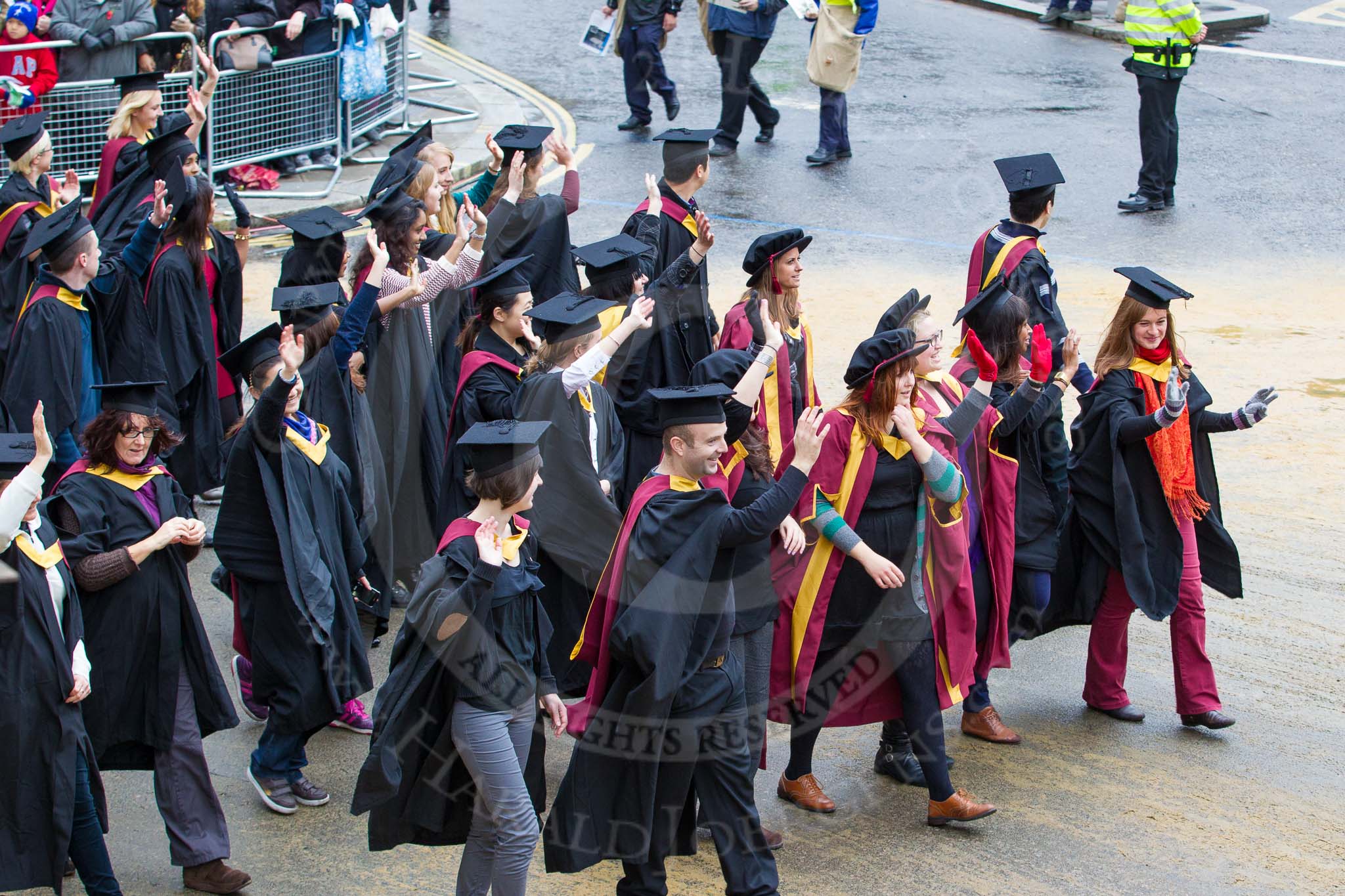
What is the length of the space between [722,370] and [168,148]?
409cm

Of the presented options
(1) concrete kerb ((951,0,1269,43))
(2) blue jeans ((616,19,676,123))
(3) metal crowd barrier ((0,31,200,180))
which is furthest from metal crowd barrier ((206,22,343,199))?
(1) concrete kerb ((951,0,1269,43))

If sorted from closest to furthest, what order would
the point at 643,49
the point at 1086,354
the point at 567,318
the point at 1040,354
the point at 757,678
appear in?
the point at 757,678 < the point at 567,318 < the point at 1040,354 < the point at 1086,354 < the point at 643,49

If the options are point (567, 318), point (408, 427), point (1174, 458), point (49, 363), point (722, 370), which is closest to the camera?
point (722, 370)

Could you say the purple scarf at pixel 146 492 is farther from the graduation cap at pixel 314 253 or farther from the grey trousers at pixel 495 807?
the graduation cap at pixel 314 253

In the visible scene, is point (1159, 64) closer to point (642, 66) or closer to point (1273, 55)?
point (642, 66)

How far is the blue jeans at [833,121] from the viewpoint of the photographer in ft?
46.6

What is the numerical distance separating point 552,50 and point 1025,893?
15161 millimetres

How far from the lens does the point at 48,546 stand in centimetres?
476

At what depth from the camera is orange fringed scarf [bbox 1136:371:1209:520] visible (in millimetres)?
6289

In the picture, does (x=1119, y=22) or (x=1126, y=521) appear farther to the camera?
(x=1119, y=22)

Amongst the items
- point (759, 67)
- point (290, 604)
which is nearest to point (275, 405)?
point (290, 604)

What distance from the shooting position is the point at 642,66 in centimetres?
1498

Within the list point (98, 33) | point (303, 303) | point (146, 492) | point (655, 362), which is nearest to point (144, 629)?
point (146, 492)

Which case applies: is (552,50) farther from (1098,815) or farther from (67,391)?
(1098,815)
